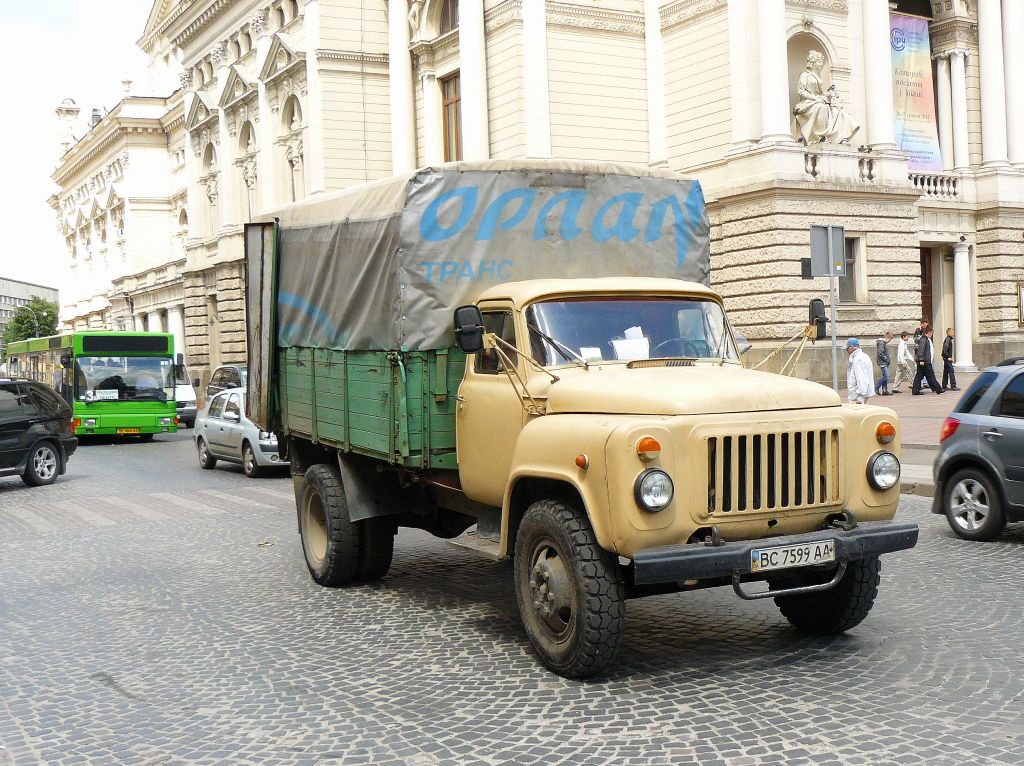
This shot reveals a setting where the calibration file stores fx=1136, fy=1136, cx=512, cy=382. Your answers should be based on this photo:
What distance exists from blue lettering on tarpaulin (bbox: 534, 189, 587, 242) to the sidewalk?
522 centimetres

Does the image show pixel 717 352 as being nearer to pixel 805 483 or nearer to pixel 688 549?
pixel 805 483

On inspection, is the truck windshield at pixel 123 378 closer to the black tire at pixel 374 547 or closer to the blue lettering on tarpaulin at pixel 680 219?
the black tire at pixel 374 547

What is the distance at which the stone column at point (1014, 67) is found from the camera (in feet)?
113

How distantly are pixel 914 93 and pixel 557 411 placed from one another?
30100 millimetres

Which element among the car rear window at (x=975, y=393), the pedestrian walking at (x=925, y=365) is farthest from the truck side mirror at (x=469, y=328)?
the pedestrian walking at (x=925, y=365)

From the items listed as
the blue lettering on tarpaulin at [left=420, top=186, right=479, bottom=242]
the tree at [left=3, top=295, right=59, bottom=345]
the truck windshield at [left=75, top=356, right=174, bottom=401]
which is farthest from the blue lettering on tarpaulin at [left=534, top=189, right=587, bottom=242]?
the tree at [left=3, top=295, right=59, bottom=345]

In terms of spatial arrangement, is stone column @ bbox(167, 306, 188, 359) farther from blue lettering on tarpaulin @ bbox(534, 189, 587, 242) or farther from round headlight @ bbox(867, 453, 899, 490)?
round headlight @ bbox(867, 453, 899, 490)

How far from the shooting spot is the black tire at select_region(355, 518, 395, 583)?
8.80 metres

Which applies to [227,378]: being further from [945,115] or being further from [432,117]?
[945,115]

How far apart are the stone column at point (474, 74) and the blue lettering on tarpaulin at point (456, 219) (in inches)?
1057

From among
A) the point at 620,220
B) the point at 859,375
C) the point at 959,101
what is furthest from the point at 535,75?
the point at 620,220

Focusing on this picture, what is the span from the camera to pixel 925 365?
90.8ft

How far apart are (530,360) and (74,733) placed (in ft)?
10.3

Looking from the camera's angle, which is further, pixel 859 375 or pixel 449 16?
pixel 449 16
